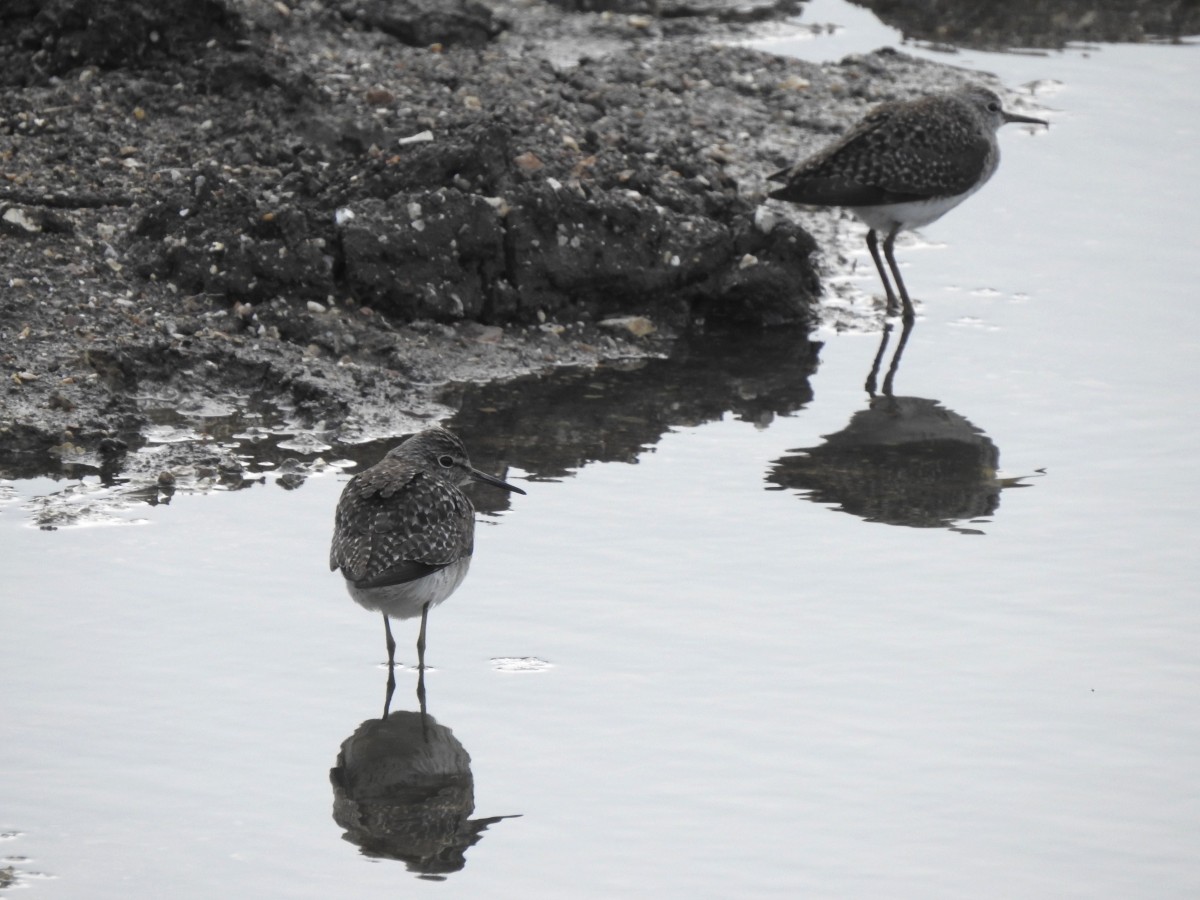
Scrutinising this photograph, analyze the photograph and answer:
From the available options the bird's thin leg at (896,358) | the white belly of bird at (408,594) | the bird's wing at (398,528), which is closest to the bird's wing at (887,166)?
the bird's thin leg at (896,358)

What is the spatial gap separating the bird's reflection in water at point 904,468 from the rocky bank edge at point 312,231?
5.39 ft

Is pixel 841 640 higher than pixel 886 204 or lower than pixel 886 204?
lower

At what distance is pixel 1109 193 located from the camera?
1302 centimetres

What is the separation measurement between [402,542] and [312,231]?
389 centimetres

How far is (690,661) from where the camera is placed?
21.9 ft

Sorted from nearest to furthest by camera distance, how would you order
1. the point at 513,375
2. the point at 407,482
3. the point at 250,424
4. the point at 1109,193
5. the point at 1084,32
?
the point at 407,482, the point at 250,424, the point at 513,375, the point at 1109,193, the point at 1084,32

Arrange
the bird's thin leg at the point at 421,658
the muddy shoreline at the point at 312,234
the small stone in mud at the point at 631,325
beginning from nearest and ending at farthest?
the bird's thin leg at the point at 421,658
the muddy shoreline at the point at 312,234
the small stone in mud at the point at 631,325

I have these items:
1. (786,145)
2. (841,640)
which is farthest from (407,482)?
(786,145)

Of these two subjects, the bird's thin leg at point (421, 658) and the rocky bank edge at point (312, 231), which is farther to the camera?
the rocky bank edge at point (312, 231)

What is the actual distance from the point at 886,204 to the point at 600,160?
196 centimetres

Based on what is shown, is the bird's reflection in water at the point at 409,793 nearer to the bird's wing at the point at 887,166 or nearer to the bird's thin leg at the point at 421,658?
the bird's thin leg at the point at 421,658

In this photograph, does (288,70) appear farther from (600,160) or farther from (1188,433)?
(1188,433)

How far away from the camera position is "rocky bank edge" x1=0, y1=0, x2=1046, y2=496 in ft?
29.6

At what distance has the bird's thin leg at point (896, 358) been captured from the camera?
10.0m
